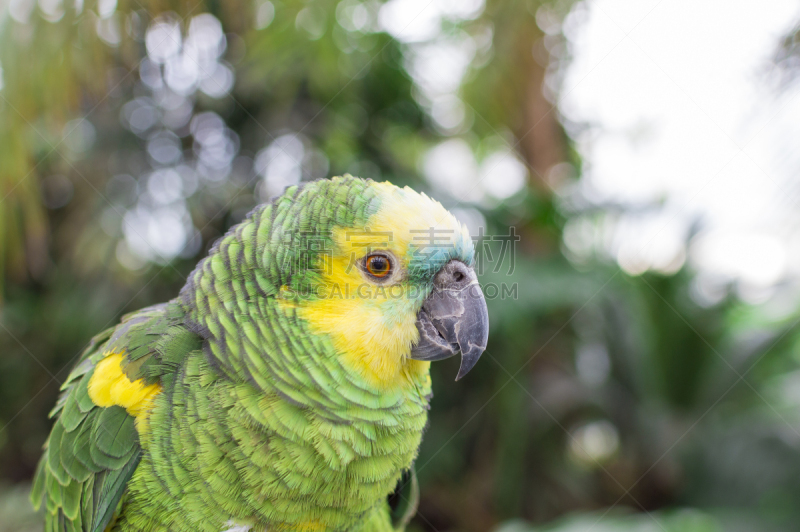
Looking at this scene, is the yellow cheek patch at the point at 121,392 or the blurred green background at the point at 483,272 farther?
the blurred green background at the point at 483,272

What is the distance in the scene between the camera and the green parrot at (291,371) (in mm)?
766

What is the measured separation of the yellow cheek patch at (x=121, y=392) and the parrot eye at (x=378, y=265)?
44 centimetres

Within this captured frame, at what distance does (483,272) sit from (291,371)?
1.53 m

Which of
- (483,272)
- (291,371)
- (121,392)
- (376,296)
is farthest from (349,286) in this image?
(483,272)

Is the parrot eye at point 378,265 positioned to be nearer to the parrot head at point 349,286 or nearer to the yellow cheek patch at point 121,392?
the parrot head at point 349,286

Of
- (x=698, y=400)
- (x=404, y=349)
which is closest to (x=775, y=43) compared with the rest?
(x=404, y=349)

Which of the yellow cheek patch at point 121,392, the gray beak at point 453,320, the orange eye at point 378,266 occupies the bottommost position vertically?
the yellow cheek patch at point 121,392

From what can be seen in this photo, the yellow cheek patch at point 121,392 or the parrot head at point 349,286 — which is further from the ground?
the parrot head at point 349,286

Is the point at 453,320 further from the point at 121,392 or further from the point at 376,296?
the point at 121,392

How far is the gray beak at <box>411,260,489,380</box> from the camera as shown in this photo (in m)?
0.83

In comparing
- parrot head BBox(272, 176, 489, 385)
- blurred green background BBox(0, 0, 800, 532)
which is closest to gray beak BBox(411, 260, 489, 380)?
parrot head BBox(272, 176, 489, 385)

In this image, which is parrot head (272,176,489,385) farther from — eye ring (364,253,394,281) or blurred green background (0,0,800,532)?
blurred green background (0,0,800,532)

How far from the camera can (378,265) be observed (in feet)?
2.74

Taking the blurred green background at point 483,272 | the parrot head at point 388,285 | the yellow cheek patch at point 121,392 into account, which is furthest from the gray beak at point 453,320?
the blurred green background at point 483,272
